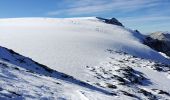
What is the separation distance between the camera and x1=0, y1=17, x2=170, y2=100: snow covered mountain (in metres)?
17.0

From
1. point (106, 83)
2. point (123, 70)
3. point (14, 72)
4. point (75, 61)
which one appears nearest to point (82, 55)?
point (75, 61)

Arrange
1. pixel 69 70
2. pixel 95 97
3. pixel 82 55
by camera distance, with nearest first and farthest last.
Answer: pixel 95 97, pixel 69 70, pixel 82 55

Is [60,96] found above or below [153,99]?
above

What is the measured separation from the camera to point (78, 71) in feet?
105

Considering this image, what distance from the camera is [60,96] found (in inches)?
639

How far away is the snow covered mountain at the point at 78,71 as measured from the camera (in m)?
17.0

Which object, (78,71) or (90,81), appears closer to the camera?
(90,81)

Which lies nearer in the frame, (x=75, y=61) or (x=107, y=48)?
(x=75, y=61)

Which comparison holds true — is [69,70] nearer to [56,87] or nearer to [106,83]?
[106,83]

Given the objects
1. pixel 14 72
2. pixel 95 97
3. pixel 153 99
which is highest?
pixel 14 72

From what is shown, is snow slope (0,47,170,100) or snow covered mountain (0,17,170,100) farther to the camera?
snow covered mountain (0,17,170,100)

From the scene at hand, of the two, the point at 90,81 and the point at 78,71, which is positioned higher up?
the point at 78,71

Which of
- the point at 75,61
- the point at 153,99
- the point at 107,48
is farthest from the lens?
the point at 107,48

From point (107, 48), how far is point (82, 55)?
9589 mm
